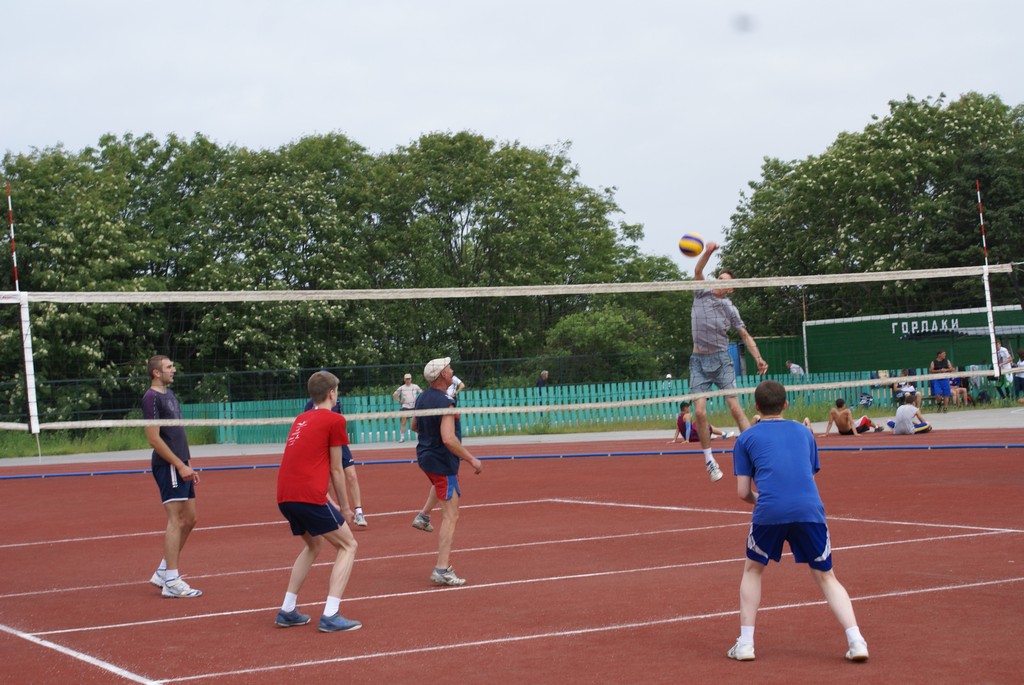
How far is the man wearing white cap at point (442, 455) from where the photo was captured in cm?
988

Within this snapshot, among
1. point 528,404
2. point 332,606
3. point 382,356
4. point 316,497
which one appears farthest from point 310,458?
point 528,404

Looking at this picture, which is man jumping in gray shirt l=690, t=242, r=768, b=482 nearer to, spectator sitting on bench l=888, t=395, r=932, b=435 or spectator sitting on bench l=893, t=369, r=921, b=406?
spectator sitting on bench l=888, t=395, r=932, b=435

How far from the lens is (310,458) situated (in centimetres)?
829

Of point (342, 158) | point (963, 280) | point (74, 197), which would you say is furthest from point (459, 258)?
point (963, 280)

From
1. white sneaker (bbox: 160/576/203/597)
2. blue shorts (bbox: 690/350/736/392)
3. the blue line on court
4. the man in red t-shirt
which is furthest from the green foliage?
the man in red t-shirt

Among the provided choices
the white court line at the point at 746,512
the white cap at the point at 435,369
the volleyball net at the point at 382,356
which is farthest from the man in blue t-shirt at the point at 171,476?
the volleyball net at the point at 382,356

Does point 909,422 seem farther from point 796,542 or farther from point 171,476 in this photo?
point 796,542

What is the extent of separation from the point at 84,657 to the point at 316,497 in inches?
68.7

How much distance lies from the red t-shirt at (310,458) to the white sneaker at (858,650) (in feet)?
11.6

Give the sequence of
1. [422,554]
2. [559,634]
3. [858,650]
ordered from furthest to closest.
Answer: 1. [422,554]
2. [559,634]
3. [858,650]

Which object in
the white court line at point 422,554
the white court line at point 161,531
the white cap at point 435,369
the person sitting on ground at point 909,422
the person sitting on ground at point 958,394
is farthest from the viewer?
the person sitting on ground at point 958,394

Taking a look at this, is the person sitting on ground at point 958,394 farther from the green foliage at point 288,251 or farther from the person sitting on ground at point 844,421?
the green foliage at point 288,251

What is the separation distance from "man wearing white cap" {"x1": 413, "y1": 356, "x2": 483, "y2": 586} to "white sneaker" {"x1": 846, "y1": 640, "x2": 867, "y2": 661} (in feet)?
12.4

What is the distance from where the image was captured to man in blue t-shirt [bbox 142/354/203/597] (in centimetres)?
984
